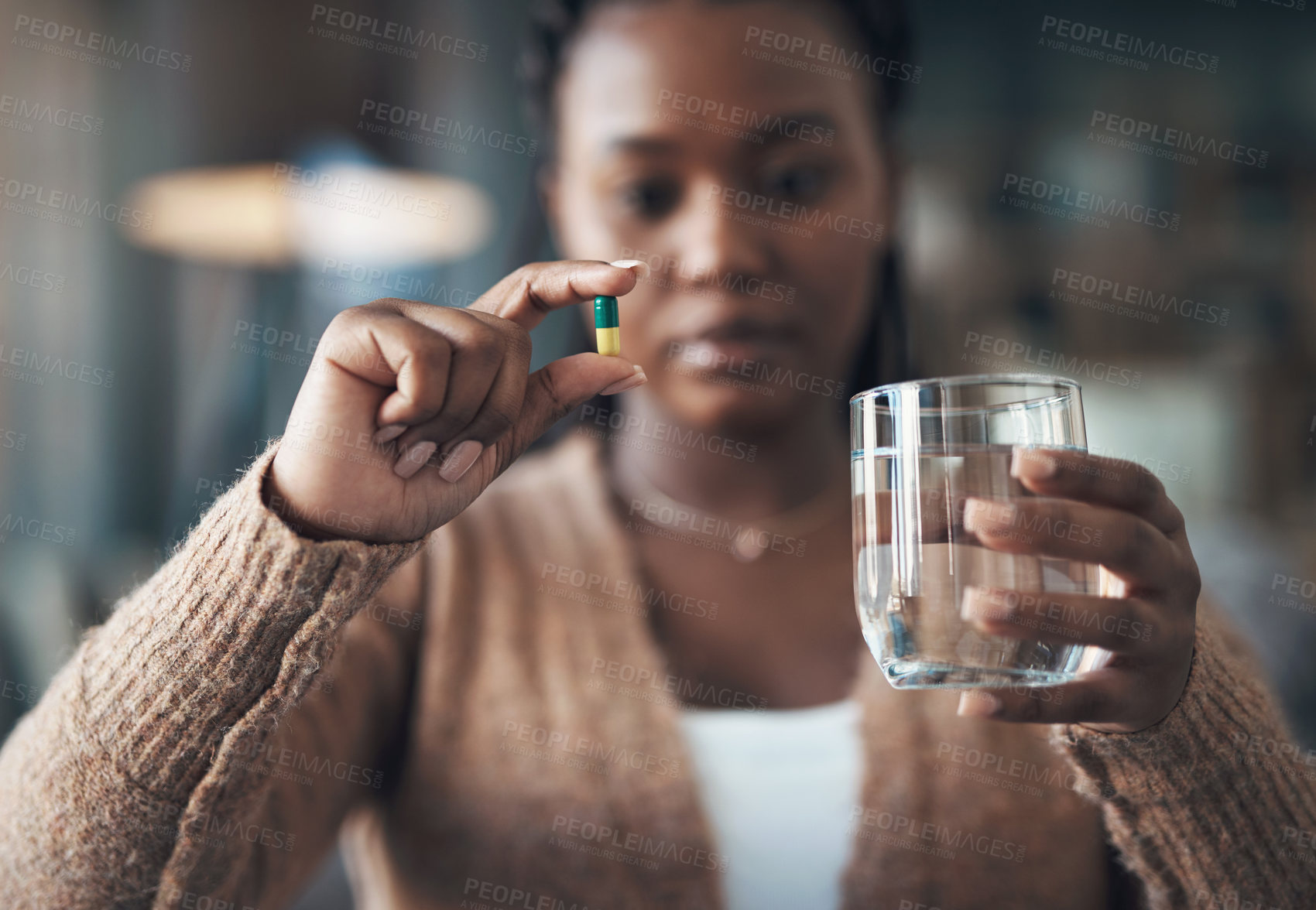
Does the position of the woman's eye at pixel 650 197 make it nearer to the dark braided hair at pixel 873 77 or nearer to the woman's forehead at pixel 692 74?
the woman's forehead at pixel 692 74

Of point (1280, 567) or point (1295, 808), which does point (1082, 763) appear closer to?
point (1295, 808)

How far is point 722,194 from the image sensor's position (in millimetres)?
827

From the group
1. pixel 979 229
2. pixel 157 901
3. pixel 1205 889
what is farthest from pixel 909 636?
pixel 979 229

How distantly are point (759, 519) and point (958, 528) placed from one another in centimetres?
60

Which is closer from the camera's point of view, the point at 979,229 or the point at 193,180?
the point at 193,180

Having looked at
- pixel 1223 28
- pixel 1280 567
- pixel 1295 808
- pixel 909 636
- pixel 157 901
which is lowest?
pixel 1280 567

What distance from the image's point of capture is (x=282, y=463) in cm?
42

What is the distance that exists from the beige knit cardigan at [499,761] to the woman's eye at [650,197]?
279 millimetres

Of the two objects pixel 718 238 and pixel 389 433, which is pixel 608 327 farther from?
pixel 718 238

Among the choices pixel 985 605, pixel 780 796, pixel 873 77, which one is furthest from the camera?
pixel 873 77

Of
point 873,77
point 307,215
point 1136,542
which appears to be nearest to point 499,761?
point 1136,542

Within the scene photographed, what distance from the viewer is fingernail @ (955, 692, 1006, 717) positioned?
0.42 meters

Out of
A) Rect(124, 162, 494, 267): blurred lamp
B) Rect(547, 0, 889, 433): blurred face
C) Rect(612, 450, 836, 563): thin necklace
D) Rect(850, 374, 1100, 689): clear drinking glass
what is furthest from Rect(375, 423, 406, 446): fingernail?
Rect(124, 162, 494, 267): blurred lamp

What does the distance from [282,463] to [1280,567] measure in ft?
7.86
